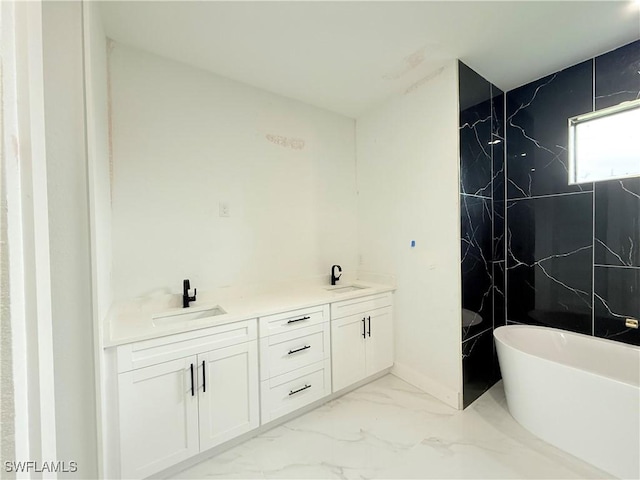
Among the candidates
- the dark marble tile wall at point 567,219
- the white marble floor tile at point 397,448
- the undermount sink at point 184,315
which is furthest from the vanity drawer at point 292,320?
the dark marble tile wall at point 567,219

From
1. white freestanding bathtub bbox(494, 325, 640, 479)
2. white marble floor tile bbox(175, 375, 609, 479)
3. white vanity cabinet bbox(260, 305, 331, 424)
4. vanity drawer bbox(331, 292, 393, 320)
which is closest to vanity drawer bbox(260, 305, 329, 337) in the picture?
white vanity cabinet bbox(260, 305, 331, 424)

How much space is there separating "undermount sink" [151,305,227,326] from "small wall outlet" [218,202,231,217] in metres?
0.73

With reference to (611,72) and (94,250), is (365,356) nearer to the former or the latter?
(94,250)

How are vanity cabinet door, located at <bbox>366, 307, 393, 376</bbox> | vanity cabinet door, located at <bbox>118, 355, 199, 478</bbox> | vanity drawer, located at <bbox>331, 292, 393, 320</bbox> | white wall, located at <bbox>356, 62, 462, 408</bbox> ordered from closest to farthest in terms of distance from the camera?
vanity cabinet door, located at <bbox>118, 355, 199, 478</bbox> → white wall, located at <bbox>356, 62, 462, 408</bbox> → vanity drawer, located at <bbox>331, 292, 393, 320</bbox> → vanity cabinet door, located at <bbox>366, 307, 393, 376</bbox>

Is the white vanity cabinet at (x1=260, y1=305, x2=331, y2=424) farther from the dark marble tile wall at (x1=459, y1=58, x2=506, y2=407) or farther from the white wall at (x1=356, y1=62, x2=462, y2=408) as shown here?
the dark marble tile wall at (x1=459, y1=58, x2=506, y2=407)

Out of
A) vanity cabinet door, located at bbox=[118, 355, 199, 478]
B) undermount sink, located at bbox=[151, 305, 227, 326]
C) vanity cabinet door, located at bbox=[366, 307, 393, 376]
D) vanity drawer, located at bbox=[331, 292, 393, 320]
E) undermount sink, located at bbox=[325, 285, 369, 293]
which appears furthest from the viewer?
undermount sink, located at bbox=[325, 285, 369, 293]

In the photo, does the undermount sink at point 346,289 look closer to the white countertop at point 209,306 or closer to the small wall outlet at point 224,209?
the white countertop at point 209,306

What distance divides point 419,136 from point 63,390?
270 cm

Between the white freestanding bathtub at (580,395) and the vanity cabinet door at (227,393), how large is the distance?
5.89 feet

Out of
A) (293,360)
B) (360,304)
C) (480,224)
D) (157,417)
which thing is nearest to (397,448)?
(293,360)

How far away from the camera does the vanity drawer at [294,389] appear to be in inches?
70.2

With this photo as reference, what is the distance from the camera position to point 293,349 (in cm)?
190

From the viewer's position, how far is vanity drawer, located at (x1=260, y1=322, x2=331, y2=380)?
178cm

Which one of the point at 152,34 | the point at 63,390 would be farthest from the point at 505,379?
the point at 152,34
